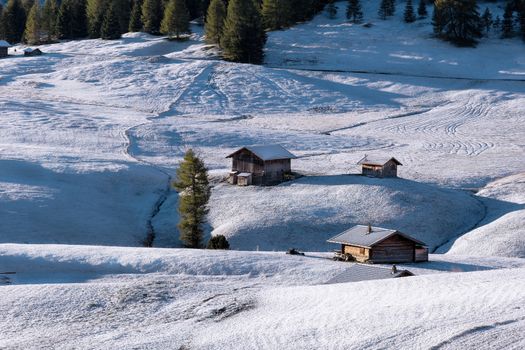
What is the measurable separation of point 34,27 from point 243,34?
129 ft

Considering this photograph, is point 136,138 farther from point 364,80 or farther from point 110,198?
point 364,80

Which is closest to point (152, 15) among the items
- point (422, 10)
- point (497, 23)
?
point (422, 10)

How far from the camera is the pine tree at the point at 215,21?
110 m

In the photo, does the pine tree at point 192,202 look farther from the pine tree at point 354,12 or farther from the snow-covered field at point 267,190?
the pine tree at point 354,12

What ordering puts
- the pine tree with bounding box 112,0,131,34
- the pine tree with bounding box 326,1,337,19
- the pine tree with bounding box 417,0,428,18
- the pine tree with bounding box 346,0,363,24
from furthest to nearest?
the pine tree with bounding box 112,0,131,34 < the pine tree with bounding box 326,1,337,19 < the pine tree with bounding box 346,0,363,24 < the pine tree with bounding box 417,0,428,18

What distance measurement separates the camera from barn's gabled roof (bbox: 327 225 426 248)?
40.6 meters

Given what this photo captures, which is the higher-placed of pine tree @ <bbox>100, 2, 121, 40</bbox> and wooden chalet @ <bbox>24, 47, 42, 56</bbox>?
pine tree @ <bbox>100, 2, 121, 40</bbox>

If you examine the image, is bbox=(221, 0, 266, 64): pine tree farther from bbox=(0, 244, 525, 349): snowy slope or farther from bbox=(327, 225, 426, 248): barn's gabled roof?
bbox=(0, 244, 525, 349): snowy slope

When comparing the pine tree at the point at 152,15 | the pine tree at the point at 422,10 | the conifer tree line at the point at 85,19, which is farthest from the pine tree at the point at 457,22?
the pine tree at the point at 152,15

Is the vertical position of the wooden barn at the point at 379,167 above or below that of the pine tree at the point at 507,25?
below

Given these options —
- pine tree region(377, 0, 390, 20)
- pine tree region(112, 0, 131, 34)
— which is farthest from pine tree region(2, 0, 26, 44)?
pine tree region(377, 0, 390, 20)

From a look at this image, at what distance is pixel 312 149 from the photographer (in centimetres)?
7156

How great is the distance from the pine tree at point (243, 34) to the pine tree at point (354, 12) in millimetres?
19640

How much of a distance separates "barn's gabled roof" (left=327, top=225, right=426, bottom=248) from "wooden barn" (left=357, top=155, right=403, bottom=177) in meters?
16.3
